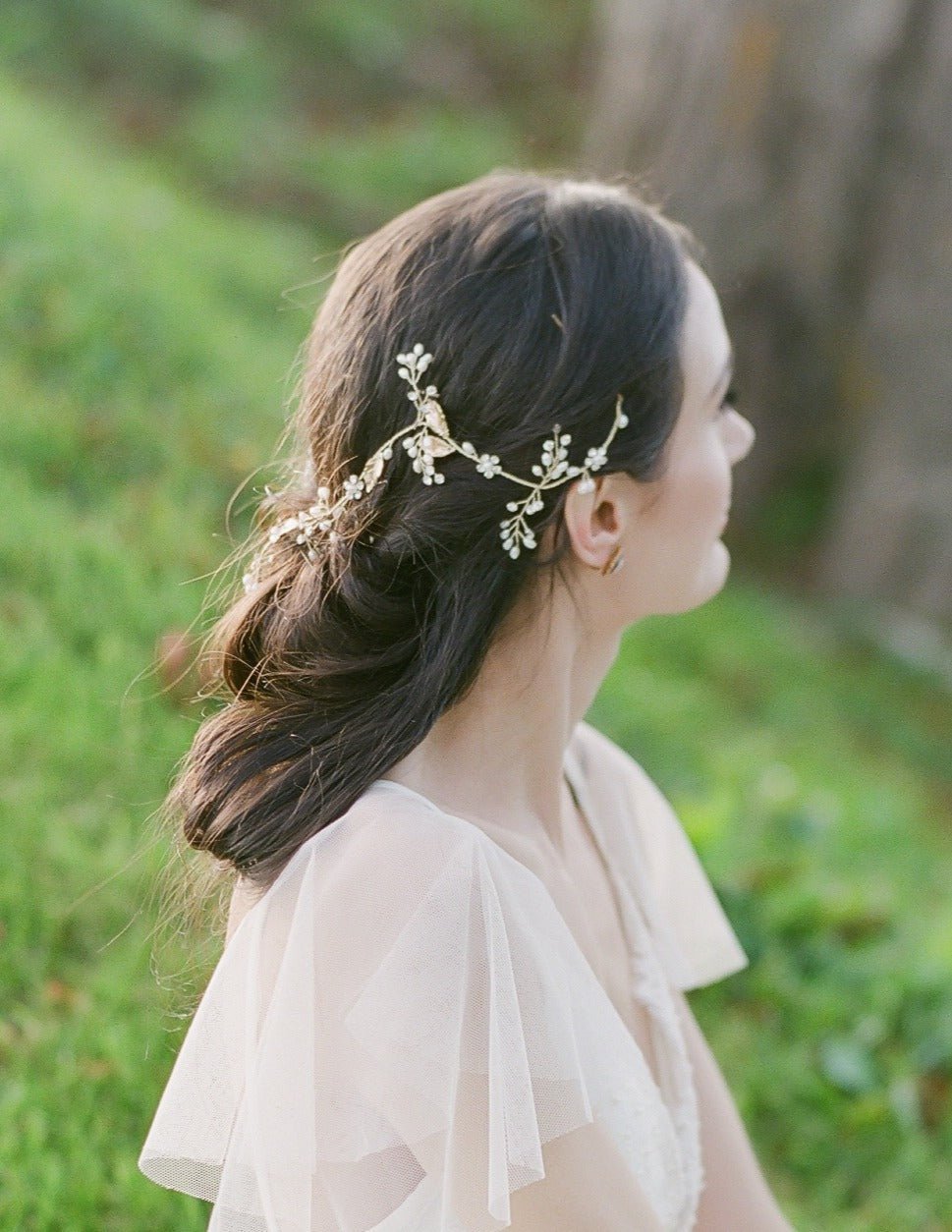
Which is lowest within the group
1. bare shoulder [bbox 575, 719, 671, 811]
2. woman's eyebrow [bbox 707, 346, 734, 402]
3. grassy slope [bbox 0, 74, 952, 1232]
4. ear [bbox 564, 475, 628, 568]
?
grassy slope [bbox 0, 74, 952, 1232]

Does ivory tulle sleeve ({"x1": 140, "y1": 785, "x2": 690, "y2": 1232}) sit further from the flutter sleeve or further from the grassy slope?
the flutter sleeve

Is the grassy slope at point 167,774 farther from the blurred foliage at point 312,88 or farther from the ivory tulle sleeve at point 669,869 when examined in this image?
the blurred foliage at point 312,88

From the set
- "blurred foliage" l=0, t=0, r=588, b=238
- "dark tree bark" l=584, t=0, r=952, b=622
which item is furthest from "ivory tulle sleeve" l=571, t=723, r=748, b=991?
"blurred foliage" l=0, t=0, r=588, b=238

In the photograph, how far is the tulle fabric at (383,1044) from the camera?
4.98 feet

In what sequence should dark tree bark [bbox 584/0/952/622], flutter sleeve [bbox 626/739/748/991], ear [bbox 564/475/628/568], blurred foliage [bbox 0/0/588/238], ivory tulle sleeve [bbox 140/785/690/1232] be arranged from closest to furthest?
ivory tulle sleeve [bbox 140/785/690/1232] < ear [bbox 564/475/628/568] < flutter sleeve [bbox 626/739/748/991] < dark tree bark [bbox 584/0/952/622] < blurred foliage [bbox 0/0/588/238]

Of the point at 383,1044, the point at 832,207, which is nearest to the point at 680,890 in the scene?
the point at 383,1044

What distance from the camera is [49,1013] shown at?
91.3 inches

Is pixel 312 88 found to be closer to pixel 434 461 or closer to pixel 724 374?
pixel 724 374

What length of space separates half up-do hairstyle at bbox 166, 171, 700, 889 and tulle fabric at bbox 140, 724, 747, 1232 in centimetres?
10

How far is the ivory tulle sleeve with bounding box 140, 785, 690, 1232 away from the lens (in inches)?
59.8

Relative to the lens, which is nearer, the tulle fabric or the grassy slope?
the tulle fabric

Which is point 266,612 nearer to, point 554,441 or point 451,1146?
point 554,441

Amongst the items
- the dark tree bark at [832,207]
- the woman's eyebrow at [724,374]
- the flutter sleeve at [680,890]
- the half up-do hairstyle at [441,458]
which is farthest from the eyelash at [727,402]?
the dark tree bark at [832,207]

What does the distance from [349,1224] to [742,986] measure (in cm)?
177
